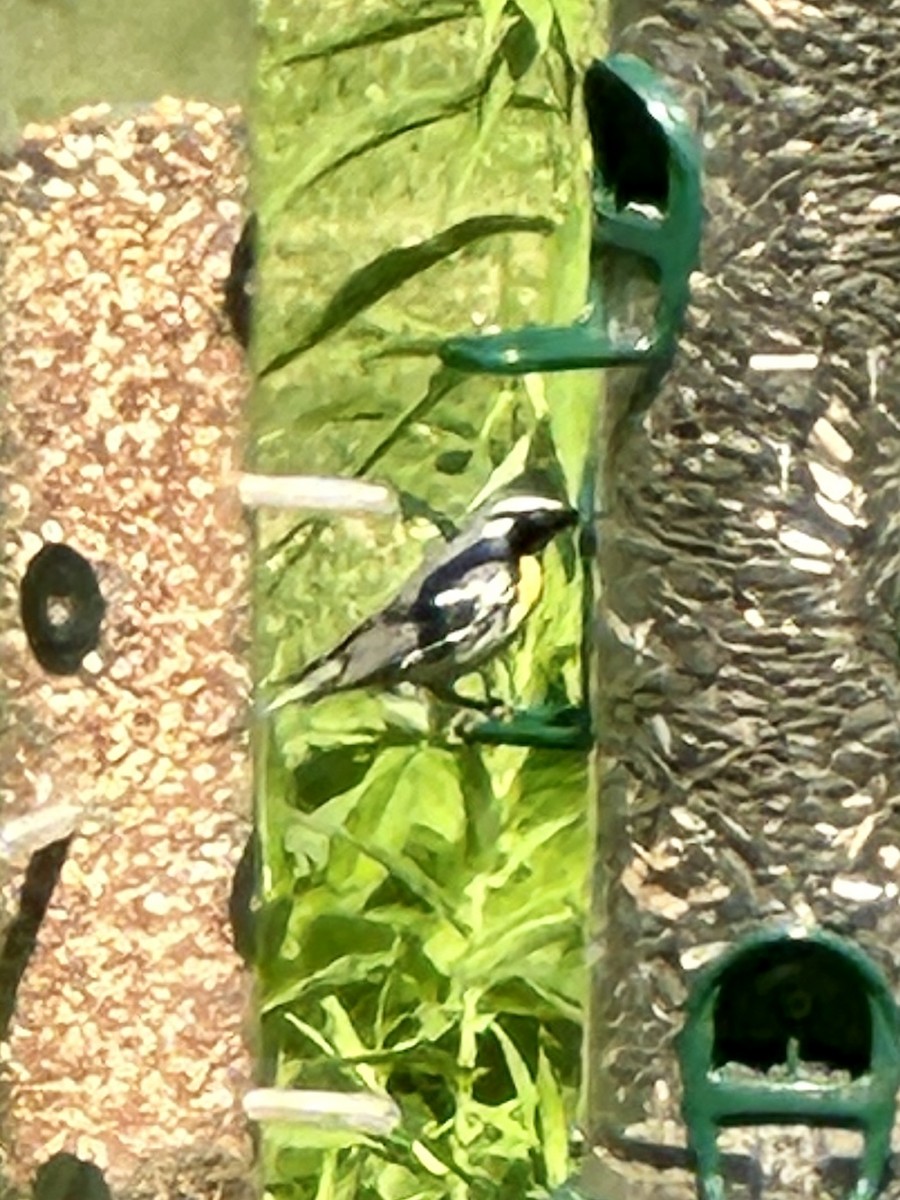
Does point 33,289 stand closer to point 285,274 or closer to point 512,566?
point 512,566

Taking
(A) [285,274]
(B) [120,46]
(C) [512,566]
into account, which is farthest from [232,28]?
(A) [285,274]

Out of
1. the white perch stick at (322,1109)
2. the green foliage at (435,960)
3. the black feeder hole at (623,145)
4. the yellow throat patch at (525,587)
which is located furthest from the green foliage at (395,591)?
the black feeder hole at (623,145)

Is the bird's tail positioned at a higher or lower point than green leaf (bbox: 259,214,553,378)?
lower

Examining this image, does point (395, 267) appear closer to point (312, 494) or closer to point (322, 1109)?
point (312, 494)

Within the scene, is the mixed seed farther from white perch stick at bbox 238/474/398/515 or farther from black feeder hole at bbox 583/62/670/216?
black feeder hole at bbox 583/62/670/216

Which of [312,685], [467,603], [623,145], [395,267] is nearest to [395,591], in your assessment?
[395,267]

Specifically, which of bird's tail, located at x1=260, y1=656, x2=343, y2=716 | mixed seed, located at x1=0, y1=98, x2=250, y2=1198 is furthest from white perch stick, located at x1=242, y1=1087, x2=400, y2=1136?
bird's tail, located at x1=260, y1=656, x2=343, y2=716
